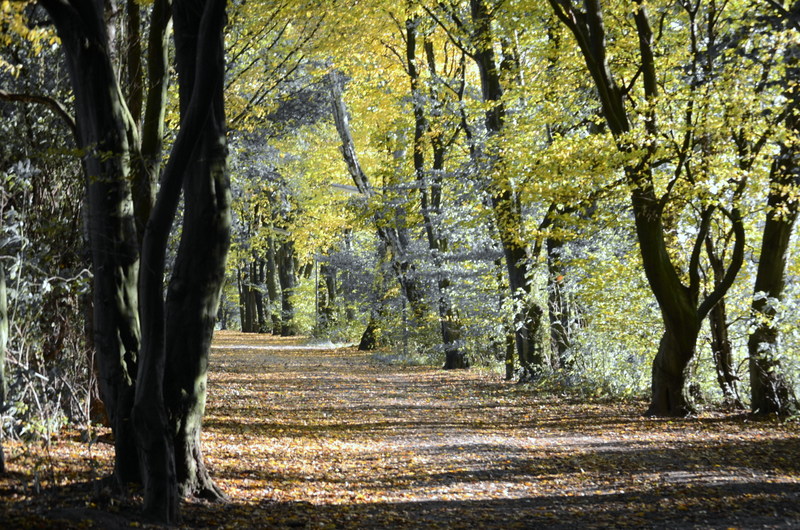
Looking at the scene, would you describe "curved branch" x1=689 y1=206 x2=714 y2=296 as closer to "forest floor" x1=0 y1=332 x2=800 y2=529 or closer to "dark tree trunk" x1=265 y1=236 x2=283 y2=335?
"forest floor" x1=0 y1=332 x2=800 y2=529

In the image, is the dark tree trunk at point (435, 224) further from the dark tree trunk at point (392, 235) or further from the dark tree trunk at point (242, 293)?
the dark tree trunk at point (242, 293)

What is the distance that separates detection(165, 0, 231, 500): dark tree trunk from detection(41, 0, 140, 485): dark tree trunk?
312 mm

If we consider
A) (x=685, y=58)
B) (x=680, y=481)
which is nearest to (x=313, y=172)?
(x=685, y=58)

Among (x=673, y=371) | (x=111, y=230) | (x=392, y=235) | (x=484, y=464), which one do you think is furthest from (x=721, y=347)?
(x=392, y=235)

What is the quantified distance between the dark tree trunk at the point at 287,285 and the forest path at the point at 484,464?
19908mm

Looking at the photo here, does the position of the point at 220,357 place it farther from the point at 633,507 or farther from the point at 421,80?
the point at 633,507

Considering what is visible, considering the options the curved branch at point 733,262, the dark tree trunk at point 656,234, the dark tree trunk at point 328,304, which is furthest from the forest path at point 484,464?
the dark tree trunk at point 328,304

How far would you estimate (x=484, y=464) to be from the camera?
8219 millimetres

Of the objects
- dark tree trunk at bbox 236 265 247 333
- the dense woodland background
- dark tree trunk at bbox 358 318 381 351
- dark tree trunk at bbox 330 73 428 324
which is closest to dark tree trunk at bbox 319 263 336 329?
dark tree trunk at bbox 358 318 381 351

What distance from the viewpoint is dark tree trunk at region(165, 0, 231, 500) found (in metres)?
5.66

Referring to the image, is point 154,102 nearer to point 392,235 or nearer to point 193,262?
point 193,262

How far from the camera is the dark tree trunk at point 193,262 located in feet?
18.6

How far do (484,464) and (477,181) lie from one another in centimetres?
711

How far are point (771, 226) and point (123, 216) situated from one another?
28.7 ft
